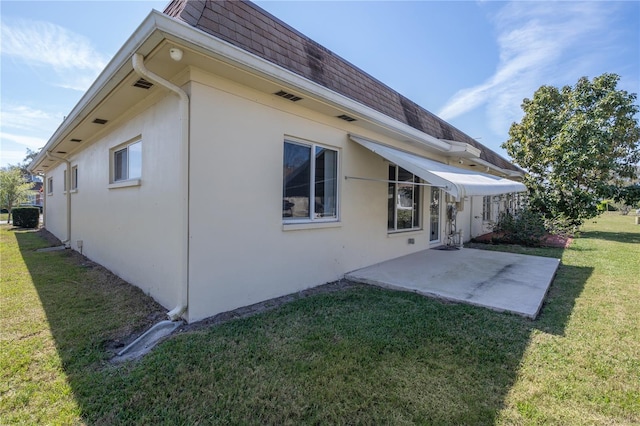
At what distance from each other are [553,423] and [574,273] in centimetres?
941

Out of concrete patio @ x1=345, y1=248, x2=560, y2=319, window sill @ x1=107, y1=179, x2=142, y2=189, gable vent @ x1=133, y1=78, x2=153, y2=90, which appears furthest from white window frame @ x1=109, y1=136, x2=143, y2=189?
concrete patio @ x1=345, y1=248, x2=560, y2=319

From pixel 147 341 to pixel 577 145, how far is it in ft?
90.5

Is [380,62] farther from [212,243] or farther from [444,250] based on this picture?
[212,243]

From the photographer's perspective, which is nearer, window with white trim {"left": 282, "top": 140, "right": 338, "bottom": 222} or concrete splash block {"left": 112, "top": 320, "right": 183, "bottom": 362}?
concrete splash block {"left": 112, "top": 320, "right": 183, "bottom": 362}

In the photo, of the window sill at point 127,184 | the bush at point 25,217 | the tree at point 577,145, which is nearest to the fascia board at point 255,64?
the window sill at point 127,184

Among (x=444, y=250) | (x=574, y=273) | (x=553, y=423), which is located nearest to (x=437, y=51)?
(x=444, y=250)

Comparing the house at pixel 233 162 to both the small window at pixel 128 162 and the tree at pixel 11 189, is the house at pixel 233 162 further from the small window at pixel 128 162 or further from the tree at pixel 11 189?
the tree at pixel 11 189

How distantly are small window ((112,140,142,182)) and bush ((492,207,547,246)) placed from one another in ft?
60.8

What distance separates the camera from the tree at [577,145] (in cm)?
2161

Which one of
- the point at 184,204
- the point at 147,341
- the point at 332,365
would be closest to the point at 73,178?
the point at 184,204

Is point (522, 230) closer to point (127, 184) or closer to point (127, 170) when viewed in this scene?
point (127, 184)

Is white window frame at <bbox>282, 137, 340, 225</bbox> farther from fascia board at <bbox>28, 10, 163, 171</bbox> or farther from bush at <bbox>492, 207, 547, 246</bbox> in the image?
bush at <bbox>492, 207, 547, 246</bbox>

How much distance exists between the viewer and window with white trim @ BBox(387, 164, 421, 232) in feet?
39.4

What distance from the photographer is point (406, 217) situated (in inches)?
512
